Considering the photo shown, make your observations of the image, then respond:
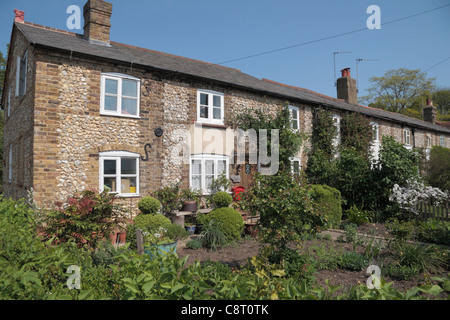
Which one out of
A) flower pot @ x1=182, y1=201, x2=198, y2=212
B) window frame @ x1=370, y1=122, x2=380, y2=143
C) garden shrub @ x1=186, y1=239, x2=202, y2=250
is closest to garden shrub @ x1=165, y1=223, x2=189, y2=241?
garden shrub @ x1=186, y1=239, x2=202, y2=250

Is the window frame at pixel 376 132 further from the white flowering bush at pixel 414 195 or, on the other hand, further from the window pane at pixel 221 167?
the window pane at pixel 221 167

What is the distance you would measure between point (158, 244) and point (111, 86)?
8311 mm

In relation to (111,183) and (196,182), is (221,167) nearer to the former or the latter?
(196,182)

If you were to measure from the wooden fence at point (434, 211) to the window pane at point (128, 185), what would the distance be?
10270 millimetres

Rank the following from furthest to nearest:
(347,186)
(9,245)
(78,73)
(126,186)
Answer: (347,186), (126,186), (78,73), (9,245)

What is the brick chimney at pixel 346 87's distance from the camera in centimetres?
2161

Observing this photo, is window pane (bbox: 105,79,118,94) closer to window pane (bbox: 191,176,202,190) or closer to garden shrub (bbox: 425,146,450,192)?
window pane (bbox: 191,176,202,190)

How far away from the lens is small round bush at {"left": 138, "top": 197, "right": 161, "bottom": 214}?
9.50 m

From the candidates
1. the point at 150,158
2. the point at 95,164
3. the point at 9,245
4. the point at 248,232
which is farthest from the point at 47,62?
the point at 248,232

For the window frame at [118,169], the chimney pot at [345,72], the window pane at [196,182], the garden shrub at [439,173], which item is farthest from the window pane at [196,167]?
the chimney pot at [345,72]

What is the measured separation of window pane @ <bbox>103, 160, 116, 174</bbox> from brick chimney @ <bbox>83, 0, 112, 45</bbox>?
512cm
